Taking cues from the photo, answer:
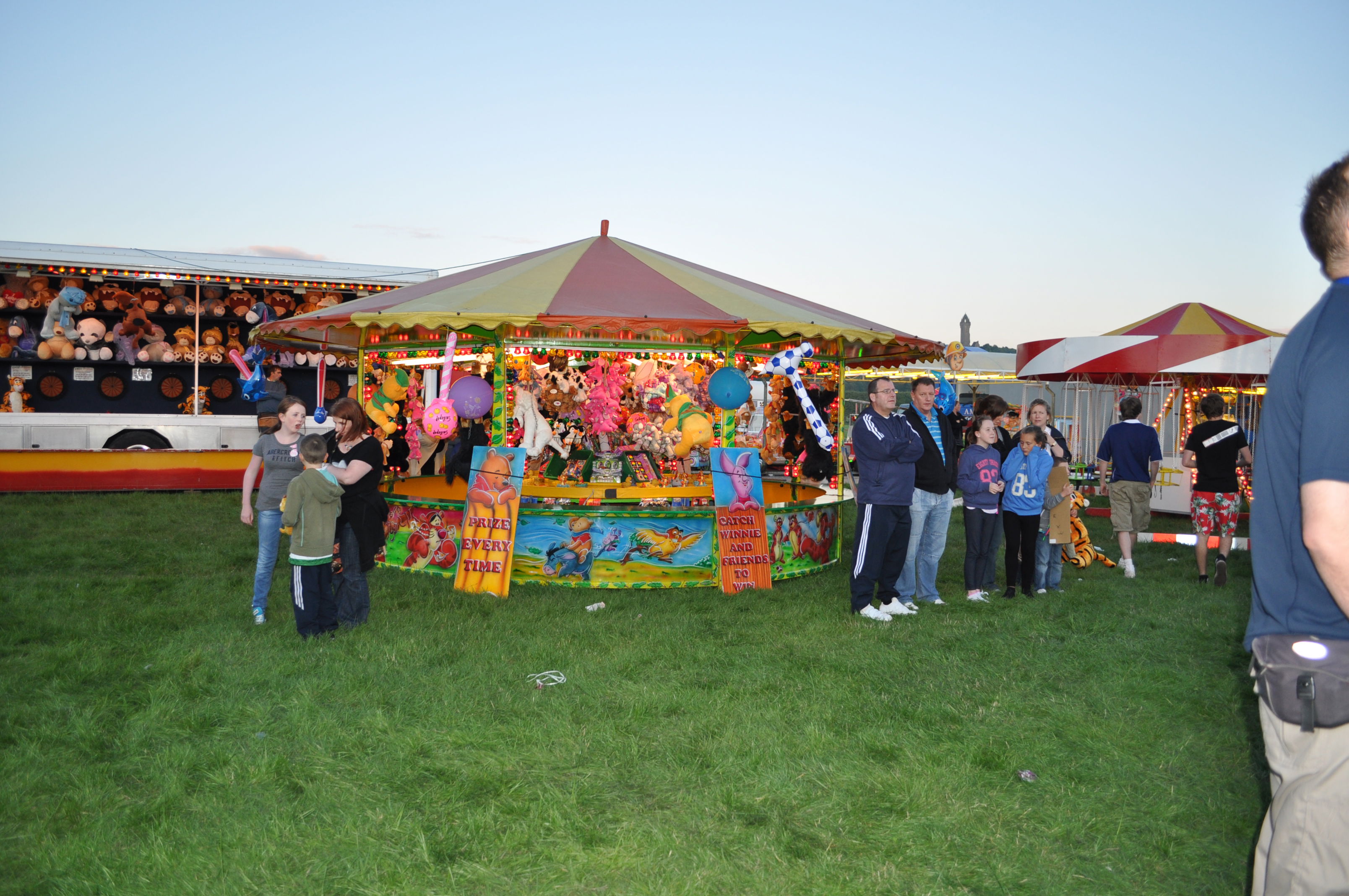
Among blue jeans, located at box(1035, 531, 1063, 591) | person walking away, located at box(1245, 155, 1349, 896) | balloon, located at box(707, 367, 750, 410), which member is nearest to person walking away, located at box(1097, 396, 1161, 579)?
blue jeans, located at box(1035, 531, 1063, 591)

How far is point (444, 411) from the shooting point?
315 inches

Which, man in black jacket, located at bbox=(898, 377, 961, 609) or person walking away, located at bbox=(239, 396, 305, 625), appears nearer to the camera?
person walking away, located at bbox=(239, 396, 305, 625)

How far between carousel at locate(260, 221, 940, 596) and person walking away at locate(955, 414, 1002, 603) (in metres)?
1.20

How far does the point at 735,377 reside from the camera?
8516 mm

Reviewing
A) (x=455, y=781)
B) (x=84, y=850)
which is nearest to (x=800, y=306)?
(x=455, y=781)

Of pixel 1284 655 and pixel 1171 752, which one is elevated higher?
pixel 1284 655

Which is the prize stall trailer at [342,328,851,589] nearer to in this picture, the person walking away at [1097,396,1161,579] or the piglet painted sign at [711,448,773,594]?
the piglet painted sign at [711,448,773,594]

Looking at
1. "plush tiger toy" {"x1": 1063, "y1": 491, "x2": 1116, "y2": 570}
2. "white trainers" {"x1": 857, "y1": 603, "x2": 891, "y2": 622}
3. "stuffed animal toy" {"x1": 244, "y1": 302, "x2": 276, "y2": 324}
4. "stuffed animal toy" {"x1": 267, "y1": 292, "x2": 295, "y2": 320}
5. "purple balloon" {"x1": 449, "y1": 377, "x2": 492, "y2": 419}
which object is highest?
"stuffed animal toy" {"x1": 267, "y1": 292, "x2": 295, "y2": 320}

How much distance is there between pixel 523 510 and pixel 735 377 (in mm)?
2259

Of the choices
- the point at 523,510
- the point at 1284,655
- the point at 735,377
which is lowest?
the point at 523,510

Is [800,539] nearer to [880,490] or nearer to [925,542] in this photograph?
[925,542]

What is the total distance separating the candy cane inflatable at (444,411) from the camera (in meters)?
7.95

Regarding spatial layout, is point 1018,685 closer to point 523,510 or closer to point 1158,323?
point 523,510

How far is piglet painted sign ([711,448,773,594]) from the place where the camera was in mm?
8375
